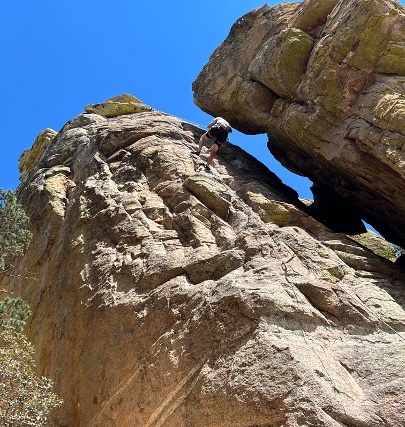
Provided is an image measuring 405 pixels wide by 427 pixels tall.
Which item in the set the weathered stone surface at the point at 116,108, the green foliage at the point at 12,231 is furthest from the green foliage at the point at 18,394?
the weathered stone surface at the point at 116,108

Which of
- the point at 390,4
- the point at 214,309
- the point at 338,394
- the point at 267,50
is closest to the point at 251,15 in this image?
the point at 267,50

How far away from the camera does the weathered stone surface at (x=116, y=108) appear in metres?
26.7

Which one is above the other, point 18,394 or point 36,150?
point 36,150

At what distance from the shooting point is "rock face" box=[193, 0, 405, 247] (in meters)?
A: 16.3

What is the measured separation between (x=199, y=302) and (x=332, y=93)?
9.15 metres

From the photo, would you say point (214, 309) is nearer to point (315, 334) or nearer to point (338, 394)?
point (315, 334)

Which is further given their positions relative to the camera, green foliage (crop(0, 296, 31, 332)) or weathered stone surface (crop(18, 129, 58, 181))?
weathered stone surface (crop(18, 129, 58, 181))

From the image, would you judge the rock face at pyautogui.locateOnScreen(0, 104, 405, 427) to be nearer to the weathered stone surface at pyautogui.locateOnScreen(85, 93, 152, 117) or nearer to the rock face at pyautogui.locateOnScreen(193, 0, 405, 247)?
the rock face at pyautogui.locateOnScreen(193, 0, 405, 247)

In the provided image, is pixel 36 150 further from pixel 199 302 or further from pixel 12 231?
pixel 199 302

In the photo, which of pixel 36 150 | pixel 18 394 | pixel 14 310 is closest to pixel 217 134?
pixel 14 310

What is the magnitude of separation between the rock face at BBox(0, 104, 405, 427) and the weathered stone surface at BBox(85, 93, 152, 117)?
18.1 feet

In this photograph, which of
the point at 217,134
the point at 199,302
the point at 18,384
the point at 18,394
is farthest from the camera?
the point at 217,134

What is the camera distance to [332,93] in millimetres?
17641

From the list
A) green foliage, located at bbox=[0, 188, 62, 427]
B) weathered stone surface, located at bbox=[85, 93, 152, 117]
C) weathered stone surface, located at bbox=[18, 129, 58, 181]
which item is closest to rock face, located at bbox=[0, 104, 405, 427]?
green foliage, located at bbox=[0, 188, 62, 427]
